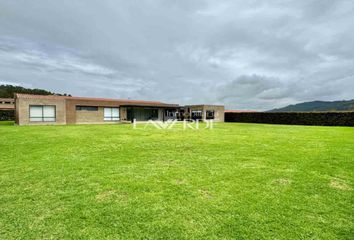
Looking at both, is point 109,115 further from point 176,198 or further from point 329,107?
point 329,107

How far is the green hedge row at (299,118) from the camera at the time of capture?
2644 cm

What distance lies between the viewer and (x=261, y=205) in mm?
3473

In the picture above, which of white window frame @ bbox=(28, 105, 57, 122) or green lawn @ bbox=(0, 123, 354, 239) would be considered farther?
white window frame @ bbox=(28, 105, 57, 122)

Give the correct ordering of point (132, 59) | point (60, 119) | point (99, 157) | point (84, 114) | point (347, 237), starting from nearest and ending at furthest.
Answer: point (347, 237), point (99, 157), point (60, 119), point (84, 114), point (132, 59)

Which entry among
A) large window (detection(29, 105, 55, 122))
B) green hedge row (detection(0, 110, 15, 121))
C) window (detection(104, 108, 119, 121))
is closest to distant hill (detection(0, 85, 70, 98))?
green hedge row (detection(0, 110, 15, 121))

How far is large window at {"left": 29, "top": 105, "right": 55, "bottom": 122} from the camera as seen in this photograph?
24741mm

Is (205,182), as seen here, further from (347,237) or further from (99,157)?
(99,157)

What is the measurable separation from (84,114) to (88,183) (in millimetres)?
26374

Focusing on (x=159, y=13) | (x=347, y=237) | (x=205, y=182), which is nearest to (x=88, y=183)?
(x=205, y=182)

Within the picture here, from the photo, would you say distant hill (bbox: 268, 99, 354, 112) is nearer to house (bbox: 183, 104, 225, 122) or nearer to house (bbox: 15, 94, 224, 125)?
house (bbox: 183, 104, 225, 122)

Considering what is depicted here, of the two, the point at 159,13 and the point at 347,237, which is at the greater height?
the point at 159,13

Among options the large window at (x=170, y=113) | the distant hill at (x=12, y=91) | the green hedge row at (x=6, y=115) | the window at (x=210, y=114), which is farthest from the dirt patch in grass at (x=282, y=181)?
the distant hill at (x=12, y=91)

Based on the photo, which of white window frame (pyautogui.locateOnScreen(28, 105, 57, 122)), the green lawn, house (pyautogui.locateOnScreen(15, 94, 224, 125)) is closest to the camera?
the green lawn

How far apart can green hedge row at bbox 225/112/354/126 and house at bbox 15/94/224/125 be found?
24.7ft
